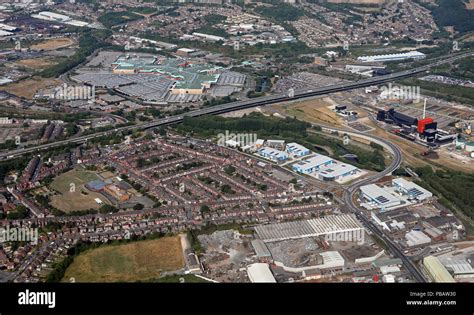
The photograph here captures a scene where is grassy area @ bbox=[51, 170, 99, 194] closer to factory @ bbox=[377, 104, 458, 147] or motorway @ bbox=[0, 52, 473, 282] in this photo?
motorway @ bbox=[0, 52, 473, 282]

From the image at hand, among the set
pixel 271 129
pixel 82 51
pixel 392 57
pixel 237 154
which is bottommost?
pixel 82 51

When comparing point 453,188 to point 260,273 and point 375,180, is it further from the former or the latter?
point 260,273

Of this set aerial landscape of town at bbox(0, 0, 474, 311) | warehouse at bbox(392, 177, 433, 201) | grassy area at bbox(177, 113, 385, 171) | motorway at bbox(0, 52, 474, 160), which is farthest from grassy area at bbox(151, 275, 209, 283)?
motorway at bbox(0, 52, 474, 160)

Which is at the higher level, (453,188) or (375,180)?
(453,188)

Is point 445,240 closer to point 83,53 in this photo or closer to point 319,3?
point 83,53

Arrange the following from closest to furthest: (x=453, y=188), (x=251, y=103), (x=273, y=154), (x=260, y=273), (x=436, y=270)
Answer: (x=260, y=273) < (x=436, y=270) < (x=453, y=188) < (x=273, y=154) < (x=251, y=103)

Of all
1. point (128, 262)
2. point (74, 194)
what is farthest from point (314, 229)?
point (74, 194)

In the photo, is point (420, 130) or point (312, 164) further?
point (420, 130)
